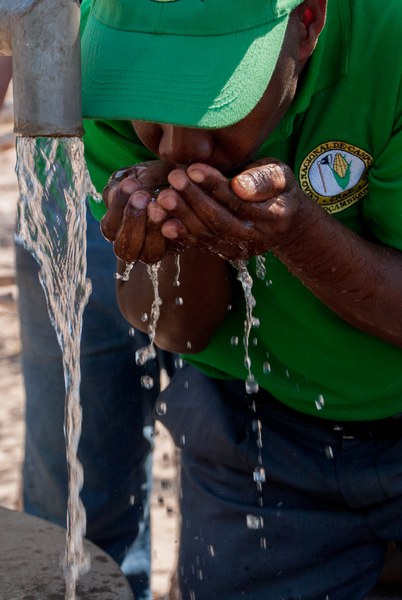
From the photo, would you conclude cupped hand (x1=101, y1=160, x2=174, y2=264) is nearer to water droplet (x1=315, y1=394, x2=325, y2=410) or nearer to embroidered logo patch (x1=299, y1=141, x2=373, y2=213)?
embroidered logo patch (x1=299, y1=141, x2=373, y2=213)

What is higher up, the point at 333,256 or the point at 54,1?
the point at 54,1

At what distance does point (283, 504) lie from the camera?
8.05 ft

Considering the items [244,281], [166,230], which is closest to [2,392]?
[244,281]

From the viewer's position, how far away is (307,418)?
2.45 meters

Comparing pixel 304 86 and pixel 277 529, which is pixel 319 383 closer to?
pixel 277 529

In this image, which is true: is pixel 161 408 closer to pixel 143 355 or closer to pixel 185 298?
pixel 143 355

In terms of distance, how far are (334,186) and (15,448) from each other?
2349 mm

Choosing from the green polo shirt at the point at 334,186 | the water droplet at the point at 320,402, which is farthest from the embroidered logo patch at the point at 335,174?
the water droplet at the point at 320,402

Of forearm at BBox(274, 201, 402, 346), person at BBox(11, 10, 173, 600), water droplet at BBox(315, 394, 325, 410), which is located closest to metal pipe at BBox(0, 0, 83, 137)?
forearm at BBox(274, 201, 402, 346)

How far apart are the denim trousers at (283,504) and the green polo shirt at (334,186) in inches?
3.0

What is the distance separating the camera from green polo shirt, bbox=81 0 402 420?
6.79 feet

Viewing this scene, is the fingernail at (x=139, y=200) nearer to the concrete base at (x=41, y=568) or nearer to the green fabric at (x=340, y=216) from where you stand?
the green fabric at (x=340, y=216)

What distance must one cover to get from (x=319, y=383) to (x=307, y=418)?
14 centimetres

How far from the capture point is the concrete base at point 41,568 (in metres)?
2.03
